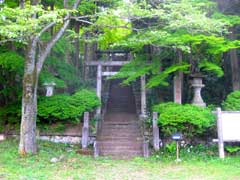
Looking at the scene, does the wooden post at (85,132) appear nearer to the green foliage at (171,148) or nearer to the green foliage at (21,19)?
the green foliage at (171,148)

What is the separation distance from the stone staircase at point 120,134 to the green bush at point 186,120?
1.27 metres

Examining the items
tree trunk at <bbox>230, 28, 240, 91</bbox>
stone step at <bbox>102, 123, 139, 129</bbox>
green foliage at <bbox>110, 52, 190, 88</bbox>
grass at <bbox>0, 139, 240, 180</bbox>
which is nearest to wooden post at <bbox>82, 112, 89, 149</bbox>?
grass at <bbox>0, 139, 240, 180</bbox>

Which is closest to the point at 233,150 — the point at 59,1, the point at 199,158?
the point at 199,158

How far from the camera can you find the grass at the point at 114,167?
22.5ft

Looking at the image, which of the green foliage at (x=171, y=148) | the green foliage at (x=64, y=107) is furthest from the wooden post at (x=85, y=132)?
the green foliage at (x=171, y=148)

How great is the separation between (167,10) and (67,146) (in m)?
5.53

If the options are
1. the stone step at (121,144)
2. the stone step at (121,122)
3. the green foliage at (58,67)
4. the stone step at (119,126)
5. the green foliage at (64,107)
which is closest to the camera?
the stone step at (121,144)

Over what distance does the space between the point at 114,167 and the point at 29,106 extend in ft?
9.73

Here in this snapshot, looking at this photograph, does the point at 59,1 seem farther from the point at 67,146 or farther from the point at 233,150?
the point at 233,150

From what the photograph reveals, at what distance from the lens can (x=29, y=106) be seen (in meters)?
8.66

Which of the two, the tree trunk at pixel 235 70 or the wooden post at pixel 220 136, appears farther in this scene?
the tree trunk at pixel 235 70

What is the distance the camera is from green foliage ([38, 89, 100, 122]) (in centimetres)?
1069

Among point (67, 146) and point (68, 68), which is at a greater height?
point (68, 68)

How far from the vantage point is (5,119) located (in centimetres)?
1140
